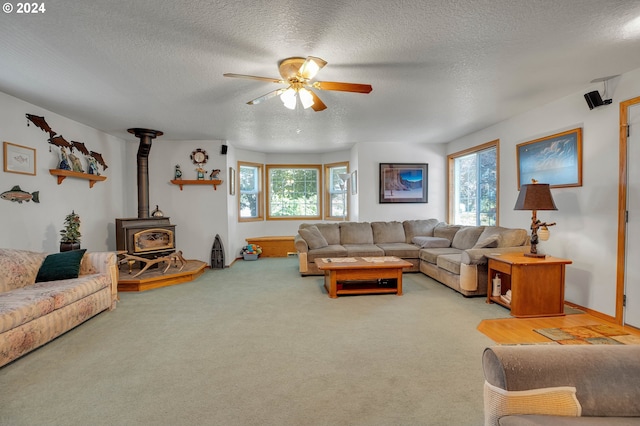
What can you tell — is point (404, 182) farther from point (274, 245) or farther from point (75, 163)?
point (75, 163)

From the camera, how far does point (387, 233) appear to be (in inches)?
235

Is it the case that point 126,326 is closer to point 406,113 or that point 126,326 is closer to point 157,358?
point 157,358

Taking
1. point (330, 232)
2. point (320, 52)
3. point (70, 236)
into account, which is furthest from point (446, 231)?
point (70, 236)

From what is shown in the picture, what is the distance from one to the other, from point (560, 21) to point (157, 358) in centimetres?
379

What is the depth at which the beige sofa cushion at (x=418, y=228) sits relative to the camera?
5949 millimetres

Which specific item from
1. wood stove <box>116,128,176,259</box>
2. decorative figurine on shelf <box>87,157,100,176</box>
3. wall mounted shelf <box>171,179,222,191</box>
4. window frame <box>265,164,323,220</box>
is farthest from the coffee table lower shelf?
decorative figurine on shelf <box>87,157,100,176</box>

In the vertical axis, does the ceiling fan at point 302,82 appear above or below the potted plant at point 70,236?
above

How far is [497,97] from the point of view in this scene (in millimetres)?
3678

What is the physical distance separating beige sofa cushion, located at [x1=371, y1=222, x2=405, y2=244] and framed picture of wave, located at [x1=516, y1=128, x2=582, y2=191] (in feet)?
7.18

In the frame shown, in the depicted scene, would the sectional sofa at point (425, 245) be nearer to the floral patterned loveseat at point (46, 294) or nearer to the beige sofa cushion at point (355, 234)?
the beige sofa cushion at point (355, 234)

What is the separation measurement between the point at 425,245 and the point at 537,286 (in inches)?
82.6

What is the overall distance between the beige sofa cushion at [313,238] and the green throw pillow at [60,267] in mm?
3104

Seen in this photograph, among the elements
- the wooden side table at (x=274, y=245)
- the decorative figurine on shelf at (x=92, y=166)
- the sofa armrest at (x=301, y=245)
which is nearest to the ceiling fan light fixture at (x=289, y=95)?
the sofa armrest at (x=301, y=245)

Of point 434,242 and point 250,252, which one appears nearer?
point 434,242
